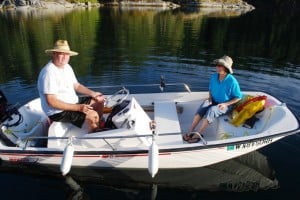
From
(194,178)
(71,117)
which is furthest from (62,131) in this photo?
(194,178)

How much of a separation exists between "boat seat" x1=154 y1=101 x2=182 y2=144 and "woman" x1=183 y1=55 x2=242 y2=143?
0.38m

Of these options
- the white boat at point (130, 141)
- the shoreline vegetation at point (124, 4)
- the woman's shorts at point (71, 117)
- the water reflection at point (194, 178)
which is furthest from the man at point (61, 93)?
the shoreline vegetation at point (124, 4)

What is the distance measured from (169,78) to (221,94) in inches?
261

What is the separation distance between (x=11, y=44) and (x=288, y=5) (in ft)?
237

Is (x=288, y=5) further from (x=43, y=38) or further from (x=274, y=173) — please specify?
(x=274, y=173)

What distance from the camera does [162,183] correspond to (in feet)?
21.1

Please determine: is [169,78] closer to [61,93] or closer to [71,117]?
[71,117]

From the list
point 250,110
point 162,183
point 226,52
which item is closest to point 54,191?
point 162,183

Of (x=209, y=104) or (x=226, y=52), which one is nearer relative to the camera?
(x=209, y=104)

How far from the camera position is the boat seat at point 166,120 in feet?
21.8

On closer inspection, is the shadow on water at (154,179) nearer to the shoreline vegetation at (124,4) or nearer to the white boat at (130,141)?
the white boat at (130,141)

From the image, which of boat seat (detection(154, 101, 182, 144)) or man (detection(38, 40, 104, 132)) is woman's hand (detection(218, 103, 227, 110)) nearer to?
boat seat (detection(154, 101, 182, 144))

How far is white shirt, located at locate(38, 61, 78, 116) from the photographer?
5934 mm

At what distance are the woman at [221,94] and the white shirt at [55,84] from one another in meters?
2.80
